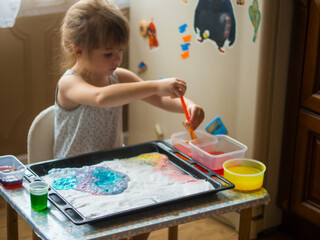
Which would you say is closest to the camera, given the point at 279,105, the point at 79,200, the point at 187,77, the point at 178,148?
the point at 79,200

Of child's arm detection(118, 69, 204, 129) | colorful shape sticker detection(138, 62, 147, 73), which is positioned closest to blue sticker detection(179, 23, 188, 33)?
colorful shape sticker detection(138, 62, 147, 73)

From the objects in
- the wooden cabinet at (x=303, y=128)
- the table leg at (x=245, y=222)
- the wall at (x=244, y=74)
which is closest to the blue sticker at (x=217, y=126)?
the wall at (x=244, y=74)

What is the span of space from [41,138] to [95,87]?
10.6 inches

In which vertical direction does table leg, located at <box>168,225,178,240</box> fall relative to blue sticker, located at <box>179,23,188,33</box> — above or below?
below

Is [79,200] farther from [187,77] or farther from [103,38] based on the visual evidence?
[187,77]

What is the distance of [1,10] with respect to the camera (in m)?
2.33

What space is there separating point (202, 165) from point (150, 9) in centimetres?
121

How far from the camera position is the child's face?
1.64 metres

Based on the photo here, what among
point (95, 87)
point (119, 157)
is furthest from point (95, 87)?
point (119, 157)

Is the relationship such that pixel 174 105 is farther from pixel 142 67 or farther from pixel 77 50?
pixel 142 67

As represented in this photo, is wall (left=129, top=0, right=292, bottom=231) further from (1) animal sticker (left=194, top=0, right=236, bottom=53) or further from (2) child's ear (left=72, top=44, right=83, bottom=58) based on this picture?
(2) child's ear (left=72, top=44, right=83, bottom=58)

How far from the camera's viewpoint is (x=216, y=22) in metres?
2.05

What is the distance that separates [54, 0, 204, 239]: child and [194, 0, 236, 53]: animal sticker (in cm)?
45

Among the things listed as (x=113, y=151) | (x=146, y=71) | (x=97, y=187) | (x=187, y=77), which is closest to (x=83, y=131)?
(x=113, y=151)
